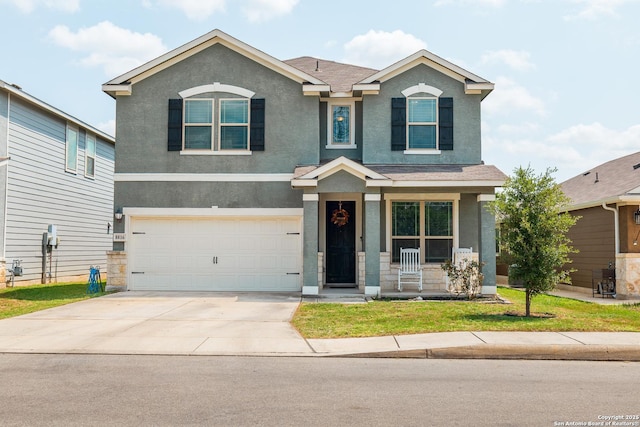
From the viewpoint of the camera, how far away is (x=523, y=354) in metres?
8.92

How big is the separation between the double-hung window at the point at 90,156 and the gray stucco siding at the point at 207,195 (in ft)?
25.5

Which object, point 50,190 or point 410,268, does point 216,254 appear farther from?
point 50,190

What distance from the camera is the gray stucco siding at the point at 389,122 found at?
1741 centimetres

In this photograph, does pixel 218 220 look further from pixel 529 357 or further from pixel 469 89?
pixel 529 357

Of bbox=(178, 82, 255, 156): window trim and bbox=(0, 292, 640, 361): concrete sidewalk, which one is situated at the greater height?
A: bbox=(178, 82, 255, 156): window trim

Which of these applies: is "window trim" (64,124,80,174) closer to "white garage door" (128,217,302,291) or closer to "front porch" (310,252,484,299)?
"white garage door" (128,217,302,291)

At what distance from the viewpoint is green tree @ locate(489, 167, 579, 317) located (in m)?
11.9

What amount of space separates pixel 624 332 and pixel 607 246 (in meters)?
8.28

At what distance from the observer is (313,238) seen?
52.3ft

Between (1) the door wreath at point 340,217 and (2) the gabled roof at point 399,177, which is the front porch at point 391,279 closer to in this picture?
(1) the door wreath at point 340,217

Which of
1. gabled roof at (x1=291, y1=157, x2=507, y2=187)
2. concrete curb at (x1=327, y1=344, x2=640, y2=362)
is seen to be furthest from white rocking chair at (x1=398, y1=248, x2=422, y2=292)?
concrete curb at (x1=327, y1=344, x2=640, y2=362)

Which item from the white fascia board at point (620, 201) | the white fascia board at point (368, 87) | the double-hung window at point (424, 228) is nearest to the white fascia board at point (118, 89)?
the white fascia board at point (368, 87)

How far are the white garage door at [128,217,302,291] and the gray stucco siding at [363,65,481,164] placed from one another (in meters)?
3.12

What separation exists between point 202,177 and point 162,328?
7.15m
